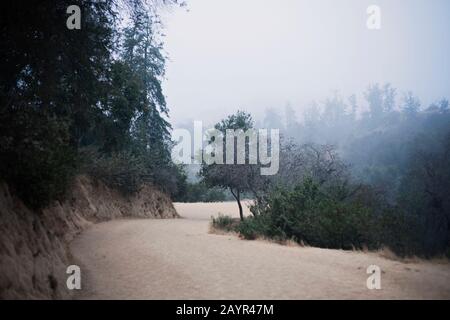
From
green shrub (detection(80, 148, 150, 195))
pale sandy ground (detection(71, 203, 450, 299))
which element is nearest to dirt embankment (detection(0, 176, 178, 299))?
pale sandy ground (detection(71, 203, 450, 299))

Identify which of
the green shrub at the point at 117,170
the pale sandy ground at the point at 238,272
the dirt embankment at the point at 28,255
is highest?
the green shrub at the point at 117,170

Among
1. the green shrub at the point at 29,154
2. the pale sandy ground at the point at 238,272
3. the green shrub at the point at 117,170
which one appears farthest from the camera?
Result: the green shrub at the point at 117,170

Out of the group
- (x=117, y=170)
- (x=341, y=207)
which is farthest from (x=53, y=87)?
(x=117, y=170)

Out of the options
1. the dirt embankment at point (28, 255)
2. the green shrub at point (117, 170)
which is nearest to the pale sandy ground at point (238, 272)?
the dirt embankment at point (28, 255)

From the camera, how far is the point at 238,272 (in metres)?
8.53

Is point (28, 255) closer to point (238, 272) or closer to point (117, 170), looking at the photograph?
point (238, 272)

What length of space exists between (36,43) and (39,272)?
659 centimetres

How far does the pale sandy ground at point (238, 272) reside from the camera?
7020mm

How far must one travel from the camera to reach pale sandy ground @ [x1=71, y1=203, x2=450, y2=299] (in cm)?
702

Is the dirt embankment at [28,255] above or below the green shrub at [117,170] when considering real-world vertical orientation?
below

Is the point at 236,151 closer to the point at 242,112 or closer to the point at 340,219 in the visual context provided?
the point at 242,112

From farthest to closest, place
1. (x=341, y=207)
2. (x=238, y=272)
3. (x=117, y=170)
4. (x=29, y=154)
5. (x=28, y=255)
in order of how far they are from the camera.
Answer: (x=117, y=170) → (x=341, y=207) → (x=238, y=272) → (x=29, y=154) → (x=28, y=255)

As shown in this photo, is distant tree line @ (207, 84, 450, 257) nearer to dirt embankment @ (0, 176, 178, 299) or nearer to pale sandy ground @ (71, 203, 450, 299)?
pale sandy ground @ (71, 203, 450, 299)

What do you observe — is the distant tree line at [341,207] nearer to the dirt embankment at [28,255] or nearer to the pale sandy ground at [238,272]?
the pale sandy ground at [238,272]
